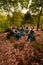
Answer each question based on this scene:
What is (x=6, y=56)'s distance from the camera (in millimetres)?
19641

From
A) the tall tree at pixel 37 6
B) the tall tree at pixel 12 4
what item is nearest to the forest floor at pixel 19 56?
the tall tree at pixel 12 4

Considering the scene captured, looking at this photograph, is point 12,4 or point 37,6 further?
point 37,6

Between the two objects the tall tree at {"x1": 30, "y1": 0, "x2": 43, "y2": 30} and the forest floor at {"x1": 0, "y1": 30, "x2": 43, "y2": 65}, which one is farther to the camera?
the tall tree at {"x1": 30, "y1": 0, "x2": 43, "y2": 30}

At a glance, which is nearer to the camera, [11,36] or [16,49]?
[16,49]

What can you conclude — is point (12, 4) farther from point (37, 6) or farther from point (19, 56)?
point (37, 6)

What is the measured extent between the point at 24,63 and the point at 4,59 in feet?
8.31

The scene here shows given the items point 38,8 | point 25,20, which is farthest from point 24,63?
point 25,20

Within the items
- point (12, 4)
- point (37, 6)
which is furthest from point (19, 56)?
point (37, 6)

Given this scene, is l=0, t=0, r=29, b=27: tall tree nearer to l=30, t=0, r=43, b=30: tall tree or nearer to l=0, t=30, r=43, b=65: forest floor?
l=0, t=30, r=43, b=65: forest floor

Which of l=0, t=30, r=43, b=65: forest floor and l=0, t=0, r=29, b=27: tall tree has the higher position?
l=0, t=0, r=29, b=27: tall tree

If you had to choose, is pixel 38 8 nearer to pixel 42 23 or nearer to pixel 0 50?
pixel 42 23

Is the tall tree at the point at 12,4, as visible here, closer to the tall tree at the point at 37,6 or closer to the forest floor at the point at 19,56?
the forest floor at the point at 19,56

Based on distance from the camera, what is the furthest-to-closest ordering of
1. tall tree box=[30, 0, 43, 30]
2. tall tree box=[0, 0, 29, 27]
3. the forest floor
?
1. tall tree box=[30, 0, 43, 30]
2. tall tree box=[0, 0, 29, 27]
3. the forest floor

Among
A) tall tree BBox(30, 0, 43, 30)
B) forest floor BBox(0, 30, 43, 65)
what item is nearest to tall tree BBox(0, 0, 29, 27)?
forest floor BBox(0, 30, 43, 65)
